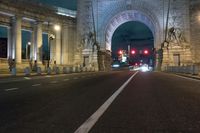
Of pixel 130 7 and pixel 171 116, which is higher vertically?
pixel 130 7

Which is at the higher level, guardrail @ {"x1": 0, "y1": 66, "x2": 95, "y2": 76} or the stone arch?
the stone arch

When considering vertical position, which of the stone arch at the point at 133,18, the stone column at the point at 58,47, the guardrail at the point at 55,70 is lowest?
the guardrail at the point at 55,70

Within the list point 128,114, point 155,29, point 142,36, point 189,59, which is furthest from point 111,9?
point 142,36

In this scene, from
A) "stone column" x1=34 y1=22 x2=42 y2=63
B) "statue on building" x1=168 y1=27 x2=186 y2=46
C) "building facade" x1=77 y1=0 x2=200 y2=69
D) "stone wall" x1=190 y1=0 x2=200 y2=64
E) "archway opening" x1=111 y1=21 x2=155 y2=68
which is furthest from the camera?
"archway opening" x1=111 y1=21 x2=155 y2=68

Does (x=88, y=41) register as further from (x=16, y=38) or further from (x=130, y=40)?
(x=130, y=40)

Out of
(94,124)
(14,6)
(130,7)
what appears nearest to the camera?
(94,124)

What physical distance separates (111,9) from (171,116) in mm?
71202

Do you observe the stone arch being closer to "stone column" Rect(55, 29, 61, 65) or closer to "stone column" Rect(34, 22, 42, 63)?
"stone column" Rect(55, 29, 61, 65)

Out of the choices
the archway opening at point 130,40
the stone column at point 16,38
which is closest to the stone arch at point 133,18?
the stone column at point 16,38

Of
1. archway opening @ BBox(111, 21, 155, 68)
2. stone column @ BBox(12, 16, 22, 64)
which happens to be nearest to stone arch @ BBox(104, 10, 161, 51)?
stone column @ BBox(12, 16, 22, 64)

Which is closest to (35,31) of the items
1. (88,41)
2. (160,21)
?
(88,41)

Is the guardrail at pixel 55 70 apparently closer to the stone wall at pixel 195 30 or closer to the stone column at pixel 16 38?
the stone column at pixel 16 38

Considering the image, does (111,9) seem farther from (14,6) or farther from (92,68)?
(14,6)

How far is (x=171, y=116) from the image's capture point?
763 cm
